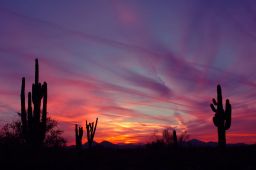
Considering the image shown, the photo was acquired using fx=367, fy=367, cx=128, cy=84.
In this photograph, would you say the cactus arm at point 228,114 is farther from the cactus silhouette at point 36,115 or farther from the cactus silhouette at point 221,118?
the cactus silhouette at point 36,115

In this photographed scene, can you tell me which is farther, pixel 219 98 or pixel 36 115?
pixel 219 98

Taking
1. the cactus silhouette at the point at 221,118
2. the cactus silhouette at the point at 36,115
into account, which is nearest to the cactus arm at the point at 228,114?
the cactus silhouette at the point at 221,118

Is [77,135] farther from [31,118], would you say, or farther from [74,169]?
[74,169]

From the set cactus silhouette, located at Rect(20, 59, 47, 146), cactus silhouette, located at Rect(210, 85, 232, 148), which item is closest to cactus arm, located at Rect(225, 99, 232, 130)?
cactus silhouette, located at Rect(210, 85, 232, 148)

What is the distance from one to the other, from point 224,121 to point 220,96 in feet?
5.65

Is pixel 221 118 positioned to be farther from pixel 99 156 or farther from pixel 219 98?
pixel 99 156

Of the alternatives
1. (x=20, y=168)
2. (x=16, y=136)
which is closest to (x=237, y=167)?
(x=20, y=168)

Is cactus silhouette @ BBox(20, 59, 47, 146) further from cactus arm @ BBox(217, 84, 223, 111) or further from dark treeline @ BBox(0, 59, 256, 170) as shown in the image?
cactus arm @ BBox(217, 84, 223, 111)

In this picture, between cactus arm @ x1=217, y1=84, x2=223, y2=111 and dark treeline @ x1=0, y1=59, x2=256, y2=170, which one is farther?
cactus arm @ x1=217, y1=84, x2=223, y2=111

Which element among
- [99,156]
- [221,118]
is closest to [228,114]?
[221,118]

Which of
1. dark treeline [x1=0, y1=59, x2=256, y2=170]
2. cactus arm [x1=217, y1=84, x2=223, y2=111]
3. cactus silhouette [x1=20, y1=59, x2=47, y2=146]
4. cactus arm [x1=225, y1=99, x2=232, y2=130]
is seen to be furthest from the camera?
cactus arm [x1=217, y1=84, x2=223, y2=111]

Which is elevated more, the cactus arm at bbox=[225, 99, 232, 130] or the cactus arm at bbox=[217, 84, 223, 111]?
the cactus arm at bbox=[217, 84, 223, 111]

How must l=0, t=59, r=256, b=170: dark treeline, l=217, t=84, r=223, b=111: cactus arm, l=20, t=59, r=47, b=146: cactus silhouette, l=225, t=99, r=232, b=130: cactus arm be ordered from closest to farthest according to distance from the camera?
l=0, t=59, r=256, b=170: dark treeline < l=20, t=59, r=47, b=146: cactus silhouette < l=225, t=99, r=232, b=130: cactus arm < l=217, t=84, r=223, b=111: cactus arm

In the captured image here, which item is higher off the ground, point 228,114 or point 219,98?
point 219,98
